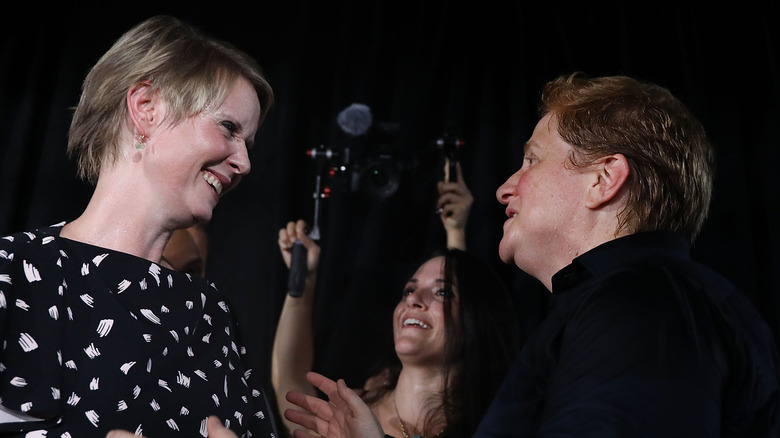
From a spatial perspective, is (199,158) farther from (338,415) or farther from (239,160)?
(338,415)

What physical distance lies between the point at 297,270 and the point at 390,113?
0.60m

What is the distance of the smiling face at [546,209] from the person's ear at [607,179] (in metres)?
0.02

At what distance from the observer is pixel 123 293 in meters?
1.27

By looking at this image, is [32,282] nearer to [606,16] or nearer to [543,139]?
[543,139]

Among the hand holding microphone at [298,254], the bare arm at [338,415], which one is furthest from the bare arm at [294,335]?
the bare arm at [338,415]

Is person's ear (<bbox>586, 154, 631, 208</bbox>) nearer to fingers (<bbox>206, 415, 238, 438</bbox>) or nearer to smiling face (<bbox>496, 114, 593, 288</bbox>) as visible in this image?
smiling face (<bbox>496, 114, 593, 288</bbox>)

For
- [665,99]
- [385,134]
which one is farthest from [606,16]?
[665,99]

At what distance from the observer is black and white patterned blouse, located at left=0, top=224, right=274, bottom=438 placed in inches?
43.2

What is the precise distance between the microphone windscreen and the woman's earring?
106 cm

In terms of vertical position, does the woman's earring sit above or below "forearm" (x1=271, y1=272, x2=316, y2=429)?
above

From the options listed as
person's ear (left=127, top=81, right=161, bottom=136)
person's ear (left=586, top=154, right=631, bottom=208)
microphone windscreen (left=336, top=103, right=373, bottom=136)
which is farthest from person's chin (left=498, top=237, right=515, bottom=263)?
microphone windscreen (left=336, top=103, right=373, bottom=136)

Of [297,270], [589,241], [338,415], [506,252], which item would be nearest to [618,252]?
[589,241]

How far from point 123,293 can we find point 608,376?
770mm

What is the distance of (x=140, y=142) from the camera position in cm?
140
